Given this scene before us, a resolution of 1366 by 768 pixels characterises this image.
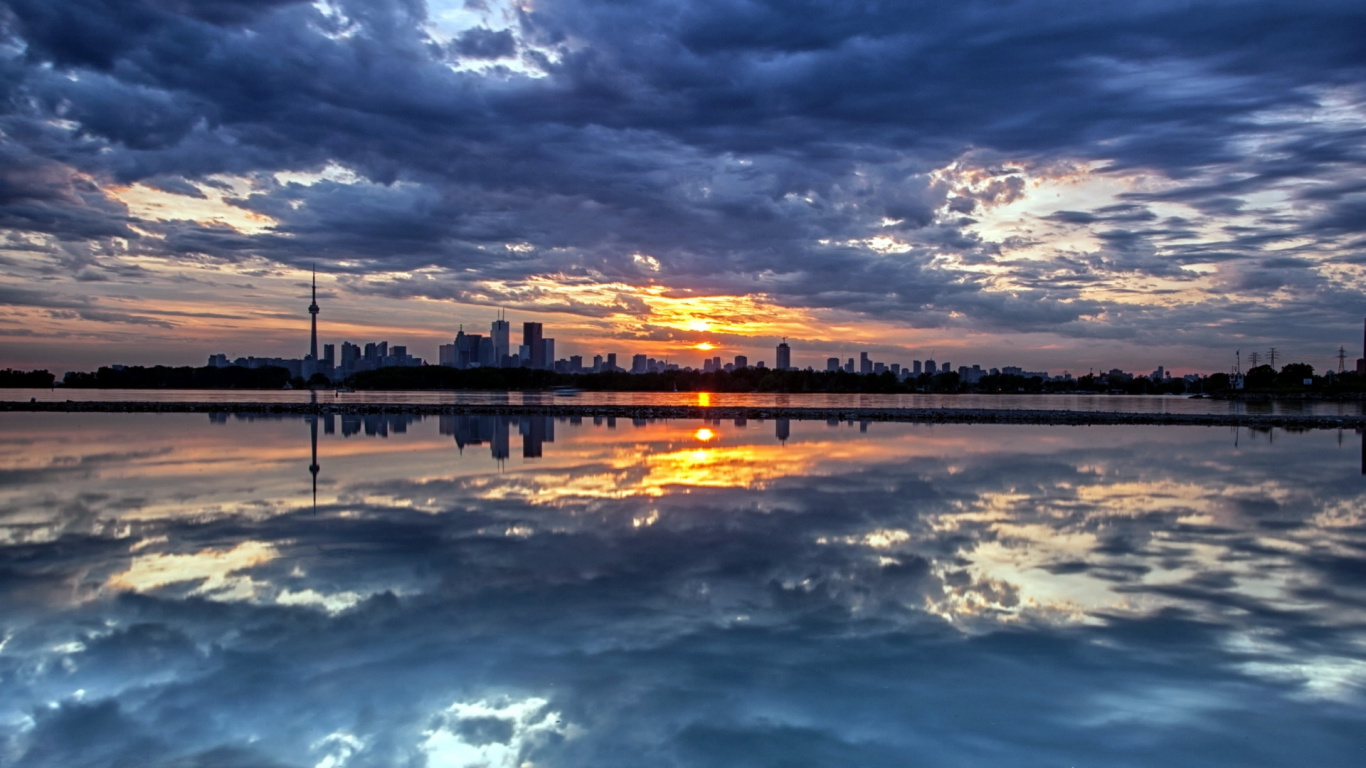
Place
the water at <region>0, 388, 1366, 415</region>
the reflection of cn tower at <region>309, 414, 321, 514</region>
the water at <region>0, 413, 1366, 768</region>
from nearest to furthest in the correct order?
the water at <region>0, 413, 1366, 768</region> → the reflection of cn tower at <region>309, 414, 321, 514</region> → the water at <region>0, 388, 1366, 415</region>

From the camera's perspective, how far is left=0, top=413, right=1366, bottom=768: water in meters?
5.73

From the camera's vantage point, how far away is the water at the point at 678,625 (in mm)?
5730

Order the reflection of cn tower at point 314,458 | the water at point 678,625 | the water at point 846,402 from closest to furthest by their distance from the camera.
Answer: the water at point 678,625 → the reflection of cn tower at point 314,458 → the water at point 846,402

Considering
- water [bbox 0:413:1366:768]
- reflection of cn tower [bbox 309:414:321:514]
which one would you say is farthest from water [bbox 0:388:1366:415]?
water [bbox 0:413:1366:768]

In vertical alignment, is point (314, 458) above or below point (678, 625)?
above

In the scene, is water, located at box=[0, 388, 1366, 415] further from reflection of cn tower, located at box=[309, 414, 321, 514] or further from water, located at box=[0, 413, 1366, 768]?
water, located at box=[0, 413, 1366, 768]

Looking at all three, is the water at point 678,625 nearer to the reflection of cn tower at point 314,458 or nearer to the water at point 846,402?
the reflection of cn tower at point 314,458

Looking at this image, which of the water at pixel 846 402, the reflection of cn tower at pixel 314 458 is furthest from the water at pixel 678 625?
the water at pixel 846 402

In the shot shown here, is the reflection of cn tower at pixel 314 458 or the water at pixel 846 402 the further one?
the water at pixel 846 402

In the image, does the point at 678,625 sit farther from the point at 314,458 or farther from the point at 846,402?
the point at 846,402

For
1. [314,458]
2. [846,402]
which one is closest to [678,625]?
[314,458]

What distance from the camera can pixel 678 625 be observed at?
313 inches

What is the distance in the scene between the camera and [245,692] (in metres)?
6.37

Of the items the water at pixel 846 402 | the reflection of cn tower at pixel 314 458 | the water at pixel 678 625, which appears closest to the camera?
the water at pixel 678 625
